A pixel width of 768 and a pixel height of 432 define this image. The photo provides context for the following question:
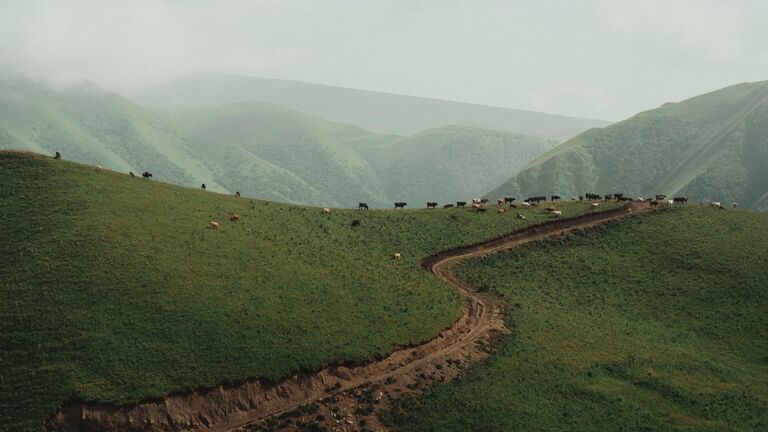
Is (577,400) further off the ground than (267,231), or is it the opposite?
(267,231)

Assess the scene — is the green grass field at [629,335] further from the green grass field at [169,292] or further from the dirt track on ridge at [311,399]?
the green grass field at [169,292]

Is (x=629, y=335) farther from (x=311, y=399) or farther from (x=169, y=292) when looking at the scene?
(x=169, y=292)

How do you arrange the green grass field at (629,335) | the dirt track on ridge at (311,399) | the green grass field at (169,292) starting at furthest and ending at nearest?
the green grass field at (629,335)
the green grass field at (169,292)
the dirt track on ridge at (311,399)

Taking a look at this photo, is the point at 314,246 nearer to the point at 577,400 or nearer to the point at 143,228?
the point at 143,228

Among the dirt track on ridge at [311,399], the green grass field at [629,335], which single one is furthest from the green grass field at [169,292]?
the green grass field at [629,335]

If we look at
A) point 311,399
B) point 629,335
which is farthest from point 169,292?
point 629,335

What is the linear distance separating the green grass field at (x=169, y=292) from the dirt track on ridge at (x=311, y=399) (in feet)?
3.39

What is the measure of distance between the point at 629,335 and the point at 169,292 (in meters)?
49.4

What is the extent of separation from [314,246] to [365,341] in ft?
69.7

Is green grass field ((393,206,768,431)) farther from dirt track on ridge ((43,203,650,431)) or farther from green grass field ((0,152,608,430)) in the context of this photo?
green grass field ((0,152,608,430))

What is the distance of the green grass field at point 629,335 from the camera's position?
1943 inches

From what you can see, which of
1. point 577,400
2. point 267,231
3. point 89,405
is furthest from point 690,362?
point 89,405

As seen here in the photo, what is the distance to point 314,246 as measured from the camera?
7281 centimetres

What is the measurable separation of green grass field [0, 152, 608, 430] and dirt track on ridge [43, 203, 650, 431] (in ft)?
3.39
